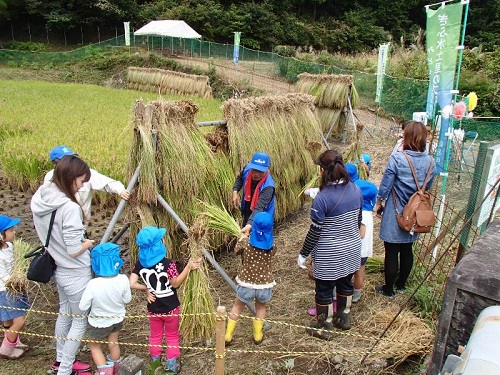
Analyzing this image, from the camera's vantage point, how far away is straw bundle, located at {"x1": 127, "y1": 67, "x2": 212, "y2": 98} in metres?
16.5

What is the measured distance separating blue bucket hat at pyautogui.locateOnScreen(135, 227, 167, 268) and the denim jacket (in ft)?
6.42

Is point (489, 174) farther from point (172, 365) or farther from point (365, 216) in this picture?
point (172, 365)

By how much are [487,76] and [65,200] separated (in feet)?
51.9

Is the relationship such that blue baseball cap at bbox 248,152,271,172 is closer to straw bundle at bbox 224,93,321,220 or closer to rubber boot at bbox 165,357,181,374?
straw bundle at bbox 224,93,321,220

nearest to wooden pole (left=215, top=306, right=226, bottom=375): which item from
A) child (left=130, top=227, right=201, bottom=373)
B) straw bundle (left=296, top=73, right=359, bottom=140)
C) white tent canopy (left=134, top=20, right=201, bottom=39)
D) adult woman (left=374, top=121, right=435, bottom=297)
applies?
child (left=130, top=227, right=201, bottom=373)

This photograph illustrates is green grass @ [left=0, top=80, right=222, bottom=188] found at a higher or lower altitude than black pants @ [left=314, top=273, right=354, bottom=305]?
higher

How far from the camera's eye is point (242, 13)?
31859 mm

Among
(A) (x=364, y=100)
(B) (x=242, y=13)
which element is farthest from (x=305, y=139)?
(B) (x=242, y=13)

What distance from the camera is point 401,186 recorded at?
3.57 m

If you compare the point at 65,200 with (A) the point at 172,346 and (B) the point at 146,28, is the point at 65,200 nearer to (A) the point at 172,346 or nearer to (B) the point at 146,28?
(A) the point at 172,346

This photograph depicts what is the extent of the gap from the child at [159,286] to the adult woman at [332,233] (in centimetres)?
97

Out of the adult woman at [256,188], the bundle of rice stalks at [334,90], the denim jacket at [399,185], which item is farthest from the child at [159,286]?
the bundle of rice stalks at [334,90]

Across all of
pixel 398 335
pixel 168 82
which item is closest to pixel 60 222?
pixel 398 335

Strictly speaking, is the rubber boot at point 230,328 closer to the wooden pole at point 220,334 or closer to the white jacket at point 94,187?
the wooden pole at point 220,334
